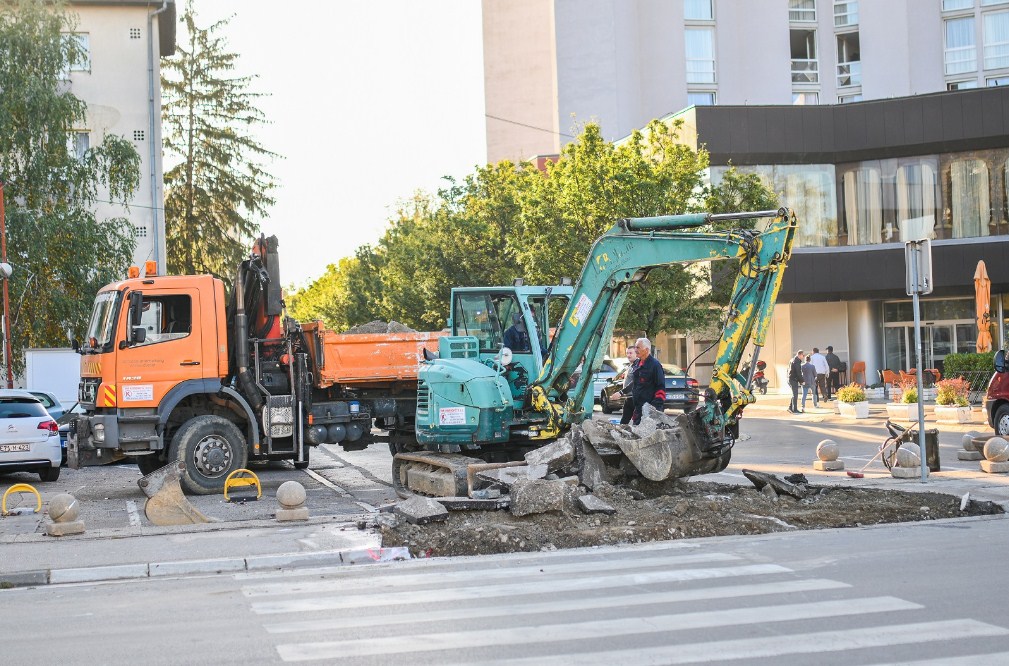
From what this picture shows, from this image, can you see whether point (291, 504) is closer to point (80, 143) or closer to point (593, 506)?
point (593, 506)

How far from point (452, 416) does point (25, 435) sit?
809 cm

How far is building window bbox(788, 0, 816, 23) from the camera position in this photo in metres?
55.7

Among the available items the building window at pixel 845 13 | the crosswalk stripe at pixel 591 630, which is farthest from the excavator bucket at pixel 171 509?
the building window at pixel 845 13

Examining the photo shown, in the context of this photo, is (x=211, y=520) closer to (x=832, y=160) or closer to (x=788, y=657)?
(x=788, y=657)

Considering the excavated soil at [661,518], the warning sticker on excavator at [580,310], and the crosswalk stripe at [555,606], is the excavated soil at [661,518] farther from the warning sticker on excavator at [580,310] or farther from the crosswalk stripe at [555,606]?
the crosswalk stripe at [555,606]

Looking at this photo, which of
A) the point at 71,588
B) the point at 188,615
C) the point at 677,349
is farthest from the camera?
the point at 677,349

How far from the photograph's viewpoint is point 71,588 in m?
9.57

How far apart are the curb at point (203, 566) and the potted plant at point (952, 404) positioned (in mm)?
18743

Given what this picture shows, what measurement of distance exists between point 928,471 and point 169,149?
44.5 meters

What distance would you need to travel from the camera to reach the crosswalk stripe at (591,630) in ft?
22.5

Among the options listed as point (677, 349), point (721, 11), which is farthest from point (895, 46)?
point (677, 349)

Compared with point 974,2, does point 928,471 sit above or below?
below

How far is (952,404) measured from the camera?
25.8 metres

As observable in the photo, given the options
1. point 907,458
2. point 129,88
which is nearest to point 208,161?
point 129,88
